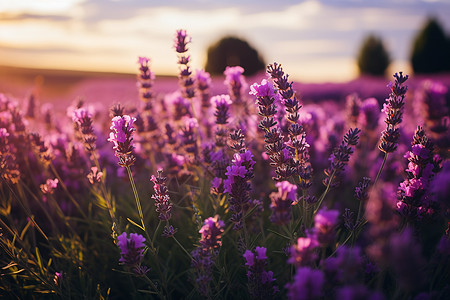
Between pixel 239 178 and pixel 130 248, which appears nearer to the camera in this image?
pixel 130 248

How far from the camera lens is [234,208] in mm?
1780

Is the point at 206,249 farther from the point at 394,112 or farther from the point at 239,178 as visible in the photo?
the point at 394,112

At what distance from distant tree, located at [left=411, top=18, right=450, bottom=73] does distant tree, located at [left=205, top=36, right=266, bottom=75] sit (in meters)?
11.9

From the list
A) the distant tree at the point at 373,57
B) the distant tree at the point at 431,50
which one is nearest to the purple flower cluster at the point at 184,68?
the distant tree at the point at 431,50

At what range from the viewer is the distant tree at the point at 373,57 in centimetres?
2830

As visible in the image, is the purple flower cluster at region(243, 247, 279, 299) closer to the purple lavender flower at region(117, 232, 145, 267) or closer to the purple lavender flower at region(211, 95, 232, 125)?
the purple lavender flower at region(117, 232, 145, 267)

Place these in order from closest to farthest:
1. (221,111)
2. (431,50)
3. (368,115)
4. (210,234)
Answer: (210,234)
(221,111)
(368,115)
(431,50)

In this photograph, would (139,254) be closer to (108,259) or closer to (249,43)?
(108,259)

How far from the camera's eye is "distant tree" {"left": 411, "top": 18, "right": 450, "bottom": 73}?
2400 centimetres

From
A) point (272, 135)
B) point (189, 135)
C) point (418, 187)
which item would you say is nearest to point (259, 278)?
point (272, 135)

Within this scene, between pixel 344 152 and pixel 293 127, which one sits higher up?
pixel 293 127

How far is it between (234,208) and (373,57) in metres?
30.4

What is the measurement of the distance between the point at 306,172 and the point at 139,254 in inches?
37.1

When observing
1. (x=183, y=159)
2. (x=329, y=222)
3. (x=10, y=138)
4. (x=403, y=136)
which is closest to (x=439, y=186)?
(x=329, y=222)
